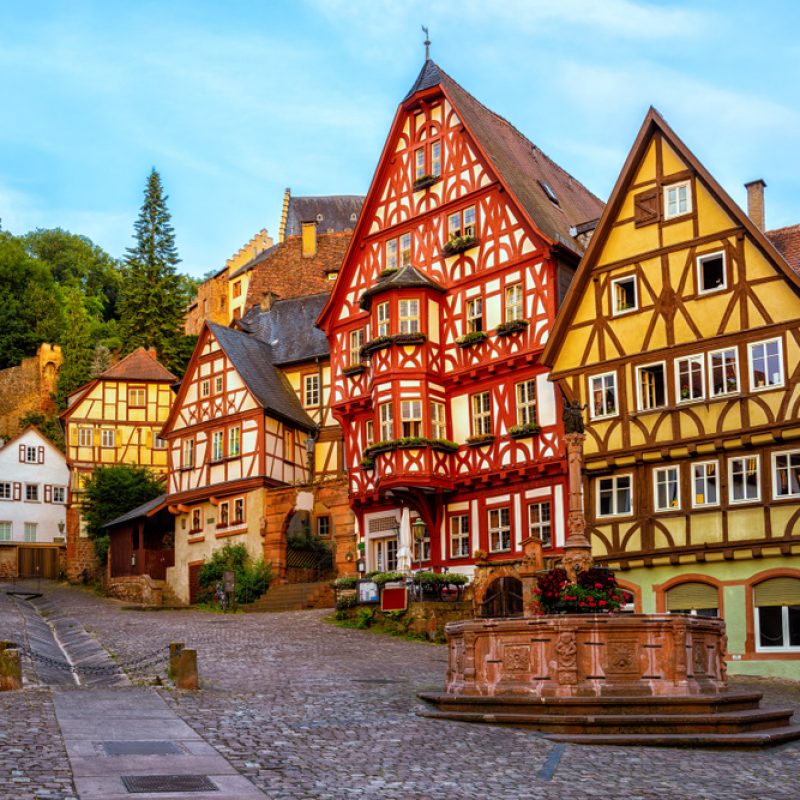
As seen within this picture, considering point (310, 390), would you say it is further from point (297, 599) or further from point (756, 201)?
point (756, 201)

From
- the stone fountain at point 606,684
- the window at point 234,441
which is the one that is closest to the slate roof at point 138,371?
the window at point 234,441

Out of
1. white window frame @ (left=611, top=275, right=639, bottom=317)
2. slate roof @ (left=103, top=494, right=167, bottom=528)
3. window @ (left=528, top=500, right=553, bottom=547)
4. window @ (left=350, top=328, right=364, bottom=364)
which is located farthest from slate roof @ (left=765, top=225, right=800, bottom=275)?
slate roof @ (left=103, top=494, right=167, bottom=528)

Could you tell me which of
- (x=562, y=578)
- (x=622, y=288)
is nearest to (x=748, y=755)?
(x=562, y=578)

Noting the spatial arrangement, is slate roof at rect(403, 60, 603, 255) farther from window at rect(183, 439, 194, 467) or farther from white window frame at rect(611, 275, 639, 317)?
window at rect(183, 439, 194, 467)

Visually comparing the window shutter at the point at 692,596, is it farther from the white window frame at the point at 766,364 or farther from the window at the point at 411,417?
the window at the point at 411,417

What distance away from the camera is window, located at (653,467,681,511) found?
104 ft

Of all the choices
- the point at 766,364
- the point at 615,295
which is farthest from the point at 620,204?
the point at 766,364

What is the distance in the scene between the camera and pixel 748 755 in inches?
669

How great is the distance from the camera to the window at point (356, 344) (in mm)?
42250

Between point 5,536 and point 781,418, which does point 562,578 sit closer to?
point 781,418

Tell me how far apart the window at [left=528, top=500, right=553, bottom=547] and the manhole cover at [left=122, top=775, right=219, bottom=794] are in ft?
72.0

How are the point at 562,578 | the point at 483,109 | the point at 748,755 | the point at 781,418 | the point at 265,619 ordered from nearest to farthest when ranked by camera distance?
the point at 748,755, the point at 562,578, the point at 781,418, the point at 265,619, the point at 483,109

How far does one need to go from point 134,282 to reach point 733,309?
2196 inches

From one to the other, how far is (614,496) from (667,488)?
154cm
